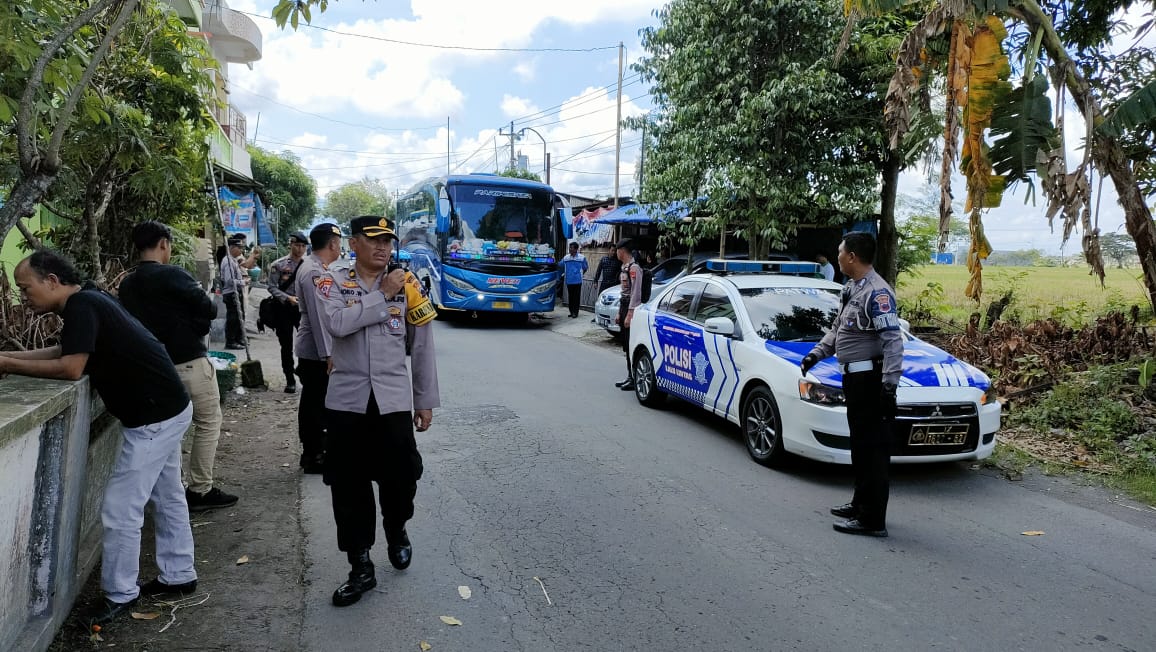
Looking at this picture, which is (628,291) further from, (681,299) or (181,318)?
(181,318)

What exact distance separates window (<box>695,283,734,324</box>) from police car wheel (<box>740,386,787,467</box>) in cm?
94

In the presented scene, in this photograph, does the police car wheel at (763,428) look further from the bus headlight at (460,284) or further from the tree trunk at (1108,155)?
the bus headlight at (460,284)

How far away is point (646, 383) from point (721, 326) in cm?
193

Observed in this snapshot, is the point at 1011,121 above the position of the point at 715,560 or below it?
above

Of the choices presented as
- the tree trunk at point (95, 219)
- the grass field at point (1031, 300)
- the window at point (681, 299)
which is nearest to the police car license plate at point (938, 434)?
the window at point (681, 299)

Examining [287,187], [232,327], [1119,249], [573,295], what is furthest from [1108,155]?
[287,187]

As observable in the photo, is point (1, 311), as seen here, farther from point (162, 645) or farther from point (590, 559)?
point (590, 559)

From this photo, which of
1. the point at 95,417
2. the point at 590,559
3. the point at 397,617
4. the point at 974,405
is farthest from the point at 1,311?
the point at 974,405

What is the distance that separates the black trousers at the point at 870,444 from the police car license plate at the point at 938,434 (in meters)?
0.88

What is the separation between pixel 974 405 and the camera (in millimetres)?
5777

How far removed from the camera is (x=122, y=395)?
3.55 meters

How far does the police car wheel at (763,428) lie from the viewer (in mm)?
6094

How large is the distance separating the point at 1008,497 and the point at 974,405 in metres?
0.71

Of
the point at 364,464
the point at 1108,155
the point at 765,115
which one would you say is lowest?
the point at 364,464
